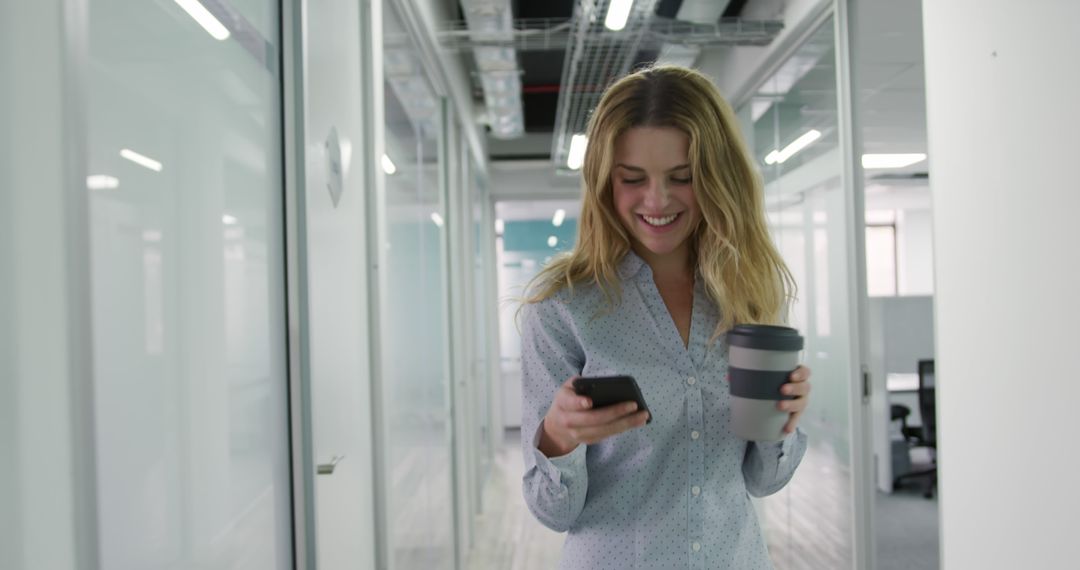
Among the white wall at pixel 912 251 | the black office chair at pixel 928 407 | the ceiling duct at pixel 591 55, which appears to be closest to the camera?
the ceiling duct at pixel 591 55

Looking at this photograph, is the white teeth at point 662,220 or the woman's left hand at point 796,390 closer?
the woman's left hand at point 796,390

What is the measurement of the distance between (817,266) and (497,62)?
2229 millimetres

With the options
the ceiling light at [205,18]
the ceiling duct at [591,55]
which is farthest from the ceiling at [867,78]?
the ceiling light at [205,18]

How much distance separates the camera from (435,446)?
10.9 ft

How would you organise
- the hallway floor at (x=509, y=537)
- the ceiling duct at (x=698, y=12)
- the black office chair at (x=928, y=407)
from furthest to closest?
the black office chair at (x=928, y=407) < the hallway floor at (x=509, y=537) < the ceiling duct at (x=698, y=12)

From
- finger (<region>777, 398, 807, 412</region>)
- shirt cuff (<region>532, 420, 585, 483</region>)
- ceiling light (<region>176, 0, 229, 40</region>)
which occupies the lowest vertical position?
shirt cuff (<region>532, 420, 585, 483</region>)

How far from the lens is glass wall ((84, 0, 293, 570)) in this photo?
30.6 inches

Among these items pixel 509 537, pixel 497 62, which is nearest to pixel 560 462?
pixel 497 62

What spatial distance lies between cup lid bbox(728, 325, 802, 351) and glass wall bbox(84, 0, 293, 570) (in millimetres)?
761

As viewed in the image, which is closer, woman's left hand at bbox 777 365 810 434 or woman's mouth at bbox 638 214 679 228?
woman's left hand at bbox 777 365 810 434

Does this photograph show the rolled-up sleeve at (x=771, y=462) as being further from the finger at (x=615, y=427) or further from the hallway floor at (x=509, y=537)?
the hallway floor at (x=509, y=537)

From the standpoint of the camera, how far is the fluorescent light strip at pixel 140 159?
0.81 m

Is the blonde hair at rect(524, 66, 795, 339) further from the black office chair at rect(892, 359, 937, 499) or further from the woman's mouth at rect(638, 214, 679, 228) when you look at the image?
the black office chair at rect(892, 359, 937, 499)

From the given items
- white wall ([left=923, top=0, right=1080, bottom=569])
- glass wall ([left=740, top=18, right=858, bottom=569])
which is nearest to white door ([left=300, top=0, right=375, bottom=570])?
white wall ([left=923, top=0, right=1080, bottom=569])
